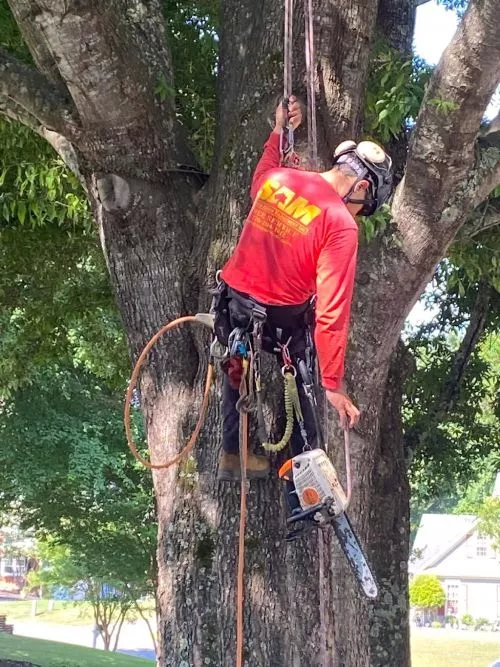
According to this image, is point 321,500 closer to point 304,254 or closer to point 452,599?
point 304,254

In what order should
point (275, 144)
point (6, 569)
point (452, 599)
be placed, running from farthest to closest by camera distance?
point (6, 569) < point (452, 599) < point (275, 144)

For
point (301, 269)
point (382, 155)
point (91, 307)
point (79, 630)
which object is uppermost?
point (91, 307)

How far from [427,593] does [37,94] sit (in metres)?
36.3

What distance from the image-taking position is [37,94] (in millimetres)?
4348

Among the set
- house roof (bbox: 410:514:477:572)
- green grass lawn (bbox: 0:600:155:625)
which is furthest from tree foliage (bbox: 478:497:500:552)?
green grass lawn (bbox: 0:600:155:625)

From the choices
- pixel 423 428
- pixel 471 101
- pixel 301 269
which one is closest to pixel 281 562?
pixel 301 269

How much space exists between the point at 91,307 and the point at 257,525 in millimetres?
5282

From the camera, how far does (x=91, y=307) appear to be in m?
8.71

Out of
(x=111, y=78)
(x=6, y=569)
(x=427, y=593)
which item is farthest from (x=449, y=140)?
(x=6, y=569)

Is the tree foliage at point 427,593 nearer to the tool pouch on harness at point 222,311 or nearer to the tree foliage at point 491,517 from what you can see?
the tree foliage at point 491,517

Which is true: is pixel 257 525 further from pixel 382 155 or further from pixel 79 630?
pixel 79 630

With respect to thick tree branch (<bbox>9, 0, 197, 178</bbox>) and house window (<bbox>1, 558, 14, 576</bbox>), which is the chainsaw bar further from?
house window (<bbox>1, 558, 14, 576</bbox>)

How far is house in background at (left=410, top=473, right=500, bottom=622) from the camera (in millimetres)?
40969

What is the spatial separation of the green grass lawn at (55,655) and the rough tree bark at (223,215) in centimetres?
1095
